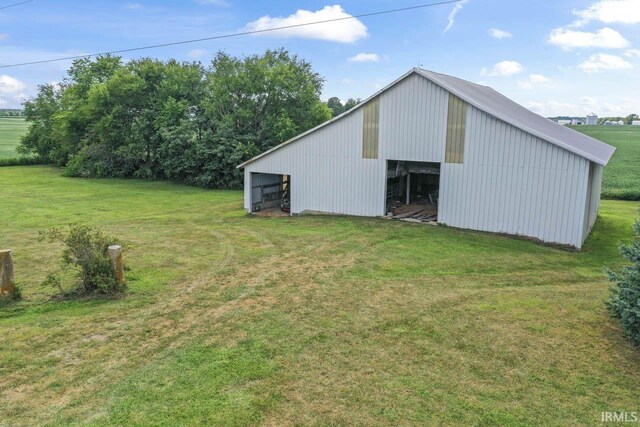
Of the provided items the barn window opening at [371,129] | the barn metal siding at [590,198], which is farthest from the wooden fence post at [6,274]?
the barn metal siding at [590,198]

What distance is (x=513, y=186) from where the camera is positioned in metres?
14.1

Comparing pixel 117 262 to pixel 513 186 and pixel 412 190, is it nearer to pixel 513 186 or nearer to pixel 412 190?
pixel 513 186

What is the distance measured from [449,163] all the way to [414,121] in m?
1.90

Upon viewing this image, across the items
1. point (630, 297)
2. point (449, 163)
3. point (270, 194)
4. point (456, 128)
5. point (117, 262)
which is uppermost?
point (456, 128)

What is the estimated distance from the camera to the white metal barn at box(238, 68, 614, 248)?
1339 centimetres

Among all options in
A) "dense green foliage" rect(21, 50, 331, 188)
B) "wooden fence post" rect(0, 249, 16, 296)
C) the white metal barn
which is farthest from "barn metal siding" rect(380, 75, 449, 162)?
"dense green foliage" rect(21, 50, 331, 188)

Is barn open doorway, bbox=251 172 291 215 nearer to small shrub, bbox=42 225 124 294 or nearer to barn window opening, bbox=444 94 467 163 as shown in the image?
barn window opening, bbox=444 94 467 163

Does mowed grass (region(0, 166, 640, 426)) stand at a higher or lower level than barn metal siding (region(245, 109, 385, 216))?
lower

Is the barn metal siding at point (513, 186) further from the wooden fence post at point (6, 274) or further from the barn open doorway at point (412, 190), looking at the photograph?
the wooden fence post at point (6, 274)

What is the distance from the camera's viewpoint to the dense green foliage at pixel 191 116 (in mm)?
30938

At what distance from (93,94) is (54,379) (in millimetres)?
34443

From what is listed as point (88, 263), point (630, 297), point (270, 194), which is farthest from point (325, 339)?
point (270, 194)

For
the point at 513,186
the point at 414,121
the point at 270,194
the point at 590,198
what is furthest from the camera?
the point at 270,194

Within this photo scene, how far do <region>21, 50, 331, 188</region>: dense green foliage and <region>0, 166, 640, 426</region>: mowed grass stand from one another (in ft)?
60.4
